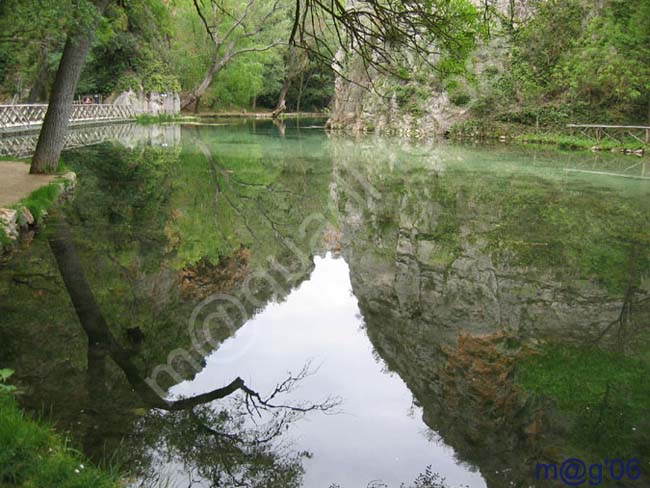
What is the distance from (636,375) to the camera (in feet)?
18.2

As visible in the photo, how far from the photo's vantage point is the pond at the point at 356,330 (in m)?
4.29

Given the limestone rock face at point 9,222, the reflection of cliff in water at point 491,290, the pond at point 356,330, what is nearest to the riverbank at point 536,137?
the reflection of cliff in water at point 491,290

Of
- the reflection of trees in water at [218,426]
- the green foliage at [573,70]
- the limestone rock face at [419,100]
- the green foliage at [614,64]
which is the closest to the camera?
the reflection of trees in water at [218,426]

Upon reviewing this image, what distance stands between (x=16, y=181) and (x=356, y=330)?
8444 mm

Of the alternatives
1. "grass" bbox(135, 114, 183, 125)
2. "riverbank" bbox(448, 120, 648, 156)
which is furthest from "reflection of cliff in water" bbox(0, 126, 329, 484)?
"grass" bbox(135, 114, 183, 125)

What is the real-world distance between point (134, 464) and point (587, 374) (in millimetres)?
3946

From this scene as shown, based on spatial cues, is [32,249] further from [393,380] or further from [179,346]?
[393,380]

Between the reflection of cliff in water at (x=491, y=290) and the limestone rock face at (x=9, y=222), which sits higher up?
the limestone rock face at (x=9, y=222)

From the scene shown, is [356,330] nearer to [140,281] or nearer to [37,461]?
[140,281]

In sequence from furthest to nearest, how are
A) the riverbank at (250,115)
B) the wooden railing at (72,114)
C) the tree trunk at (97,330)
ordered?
1. the riverbank at (250,115)
2. the wooden railing at (72,114)
3. the tree trunk at (97,330)

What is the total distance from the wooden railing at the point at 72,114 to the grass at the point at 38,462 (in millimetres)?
27840

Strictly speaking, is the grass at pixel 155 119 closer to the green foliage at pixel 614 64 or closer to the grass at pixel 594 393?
the green foliage at pixel 614 64

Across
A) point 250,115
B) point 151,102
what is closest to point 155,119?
point 151,102

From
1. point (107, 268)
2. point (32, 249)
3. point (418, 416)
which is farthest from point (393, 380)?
point (32, 249)
